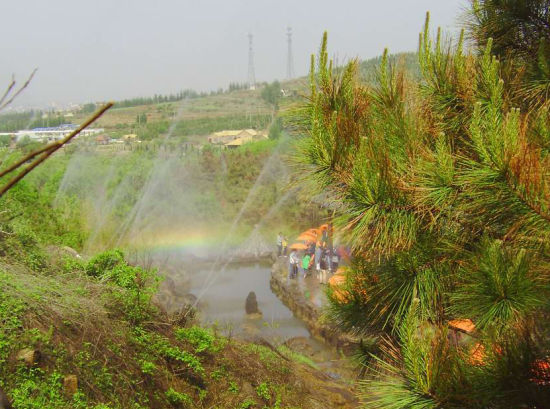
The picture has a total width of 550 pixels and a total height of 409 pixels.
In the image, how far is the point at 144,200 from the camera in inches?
960

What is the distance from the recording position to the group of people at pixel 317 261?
16.2 m

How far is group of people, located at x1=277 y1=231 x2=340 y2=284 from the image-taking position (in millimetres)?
16234

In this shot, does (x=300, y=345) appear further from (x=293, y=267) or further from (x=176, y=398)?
(x=176, y=398)

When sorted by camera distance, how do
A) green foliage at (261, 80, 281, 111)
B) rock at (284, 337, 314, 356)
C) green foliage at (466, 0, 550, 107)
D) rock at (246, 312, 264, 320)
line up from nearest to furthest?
green foliage at (466, 0, 550, 107)
rock at (284, 337, 314, 356)
rock at (246, 312, 264, 320)
green foliage at (261, 80, 281, 111)

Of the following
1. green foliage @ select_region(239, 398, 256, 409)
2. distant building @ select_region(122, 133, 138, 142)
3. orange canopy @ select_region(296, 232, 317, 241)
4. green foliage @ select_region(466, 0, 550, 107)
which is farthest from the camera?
distant building @ select_region(122, 133, 138, 142)

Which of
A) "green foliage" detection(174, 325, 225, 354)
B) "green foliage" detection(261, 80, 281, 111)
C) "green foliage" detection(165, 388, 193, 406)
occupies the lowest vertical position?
"green foliage" detection(165, 388, 193, 406)

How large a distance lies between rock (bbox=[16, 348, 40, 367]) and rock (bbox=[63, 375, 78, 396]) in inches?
14.1

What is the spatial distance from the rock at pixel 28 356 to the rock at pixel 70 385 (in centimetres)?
36

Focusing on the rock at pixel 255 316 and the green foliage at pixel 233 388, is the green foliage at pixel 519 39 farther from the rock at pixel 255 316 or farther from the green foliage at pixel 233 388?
the rock at pixel 255 316

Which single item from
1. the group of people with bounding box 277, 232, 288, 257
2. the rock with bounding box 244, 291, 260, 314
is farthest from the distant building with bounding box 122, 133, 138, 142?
the rock with bounding box 244, 291, 260, 314

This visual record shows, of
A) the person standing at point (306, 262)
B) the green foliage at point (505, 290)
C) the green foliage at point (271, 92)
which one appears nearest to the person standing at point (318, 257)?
the person standing at point (306, 262)

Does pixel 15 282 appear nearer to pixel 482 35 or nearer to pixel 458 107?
pixel 458 107

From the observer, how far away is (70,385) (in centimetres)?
536

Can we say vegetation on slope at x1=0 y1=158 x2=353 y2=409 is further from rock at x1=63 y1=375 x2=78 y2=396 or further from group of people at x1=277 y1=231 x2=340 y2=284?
group of people at x1=277 y1=231 x2=340 y2=284
